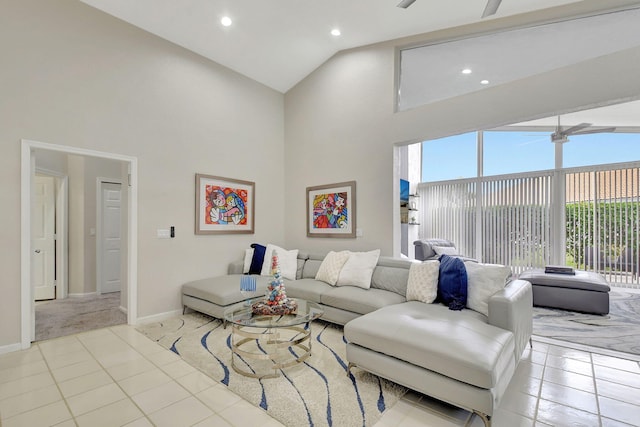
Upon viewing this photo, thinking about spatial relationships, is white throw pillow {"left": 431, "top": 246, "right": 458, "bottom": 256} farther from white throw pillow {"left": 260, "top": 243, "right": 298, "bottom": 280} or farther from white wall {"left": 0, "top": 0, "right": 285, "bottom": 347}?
white wall {"left": 0, "top": 0, "right": 285, "bottom": 347}

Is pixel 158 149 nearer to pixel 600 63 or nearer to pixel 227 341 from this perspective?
pixel 227 341

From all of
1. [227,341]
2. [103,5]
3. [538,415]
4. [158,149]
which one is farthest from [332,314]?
[103,5]

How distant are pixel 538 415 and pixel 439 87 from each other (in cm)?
362

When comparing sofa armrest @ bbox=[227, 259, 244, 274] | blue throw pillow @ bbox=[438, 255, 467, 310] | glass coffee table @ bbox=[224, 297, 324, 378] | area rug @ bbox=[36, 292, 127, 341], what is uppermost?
blue throw pillow @ bbox=[438, 255, 467, 310]

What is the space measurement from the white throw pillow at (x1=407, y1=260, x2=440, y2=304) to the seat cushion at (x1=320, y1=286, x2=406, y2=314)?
28 centimetres

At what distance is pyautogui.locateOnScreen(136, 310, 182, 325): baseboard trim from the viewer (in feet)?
12.2

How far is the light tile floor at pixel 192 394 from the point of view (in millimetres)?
1896

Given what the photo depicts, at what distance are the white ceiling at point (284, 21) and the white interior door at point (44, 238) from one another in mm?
3204

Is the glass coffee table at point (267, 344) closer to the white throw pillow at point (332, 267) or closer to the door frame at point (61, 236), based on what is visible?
the white throw pillow at point (332, 267)

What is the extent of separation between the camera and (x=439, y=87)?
12.9ft

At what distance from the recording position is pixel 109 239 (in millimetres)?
5348

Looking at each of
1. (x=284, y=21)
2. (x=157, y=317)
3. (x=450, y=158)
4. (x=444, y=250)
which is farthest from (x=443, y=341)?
(x=450, y=158)

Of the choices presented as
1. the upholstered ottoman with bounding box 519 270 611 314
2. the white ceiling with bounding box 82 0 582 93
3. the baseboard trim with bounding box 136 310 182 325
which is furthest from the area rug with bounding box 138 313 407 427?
the white ceiling with bounding box 82 0 582 93

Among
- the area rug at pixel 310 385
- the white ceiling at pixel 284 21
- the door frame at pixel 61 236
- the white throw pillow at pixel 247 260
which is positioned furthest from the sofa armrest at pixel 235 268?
the white ceiling at pixel 284 21
